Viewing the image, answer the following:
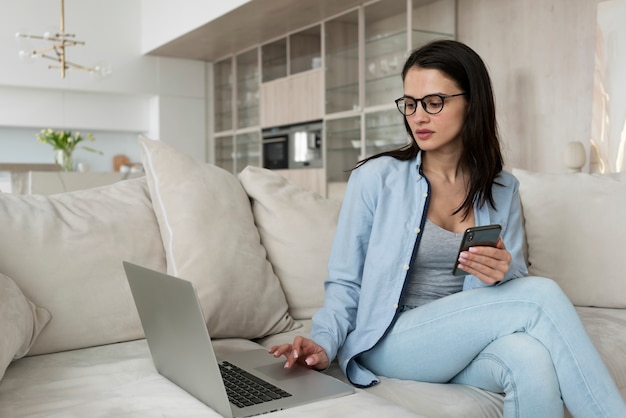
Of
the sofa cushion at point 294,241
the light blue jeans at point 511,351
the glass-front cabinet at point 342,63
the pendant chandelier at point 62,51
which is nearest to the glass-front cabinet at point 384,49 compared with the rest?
the glass-front cabinet at point 342,63

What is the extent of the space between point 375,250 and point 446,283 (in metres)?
0.19

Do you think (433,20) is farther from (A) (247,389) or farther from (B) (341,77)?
(A) (247,389)

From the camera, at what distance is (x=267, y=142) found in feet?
22.1

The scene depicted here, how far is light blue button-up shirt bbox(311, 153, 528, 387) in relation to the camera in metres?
1.46

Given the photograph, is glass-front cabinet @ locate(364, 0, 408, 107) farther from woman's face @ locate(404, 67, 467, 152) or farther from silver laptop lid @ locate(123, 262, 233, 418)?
silver laptop lid @ locate(123, 262, 233, 418)

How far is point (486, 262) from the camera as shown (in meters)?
1.27

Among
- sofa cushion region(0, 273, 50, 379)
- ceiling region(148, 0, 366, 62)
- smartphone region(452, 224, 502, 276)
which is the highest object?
ceiling region(148, 0, 366, 62)

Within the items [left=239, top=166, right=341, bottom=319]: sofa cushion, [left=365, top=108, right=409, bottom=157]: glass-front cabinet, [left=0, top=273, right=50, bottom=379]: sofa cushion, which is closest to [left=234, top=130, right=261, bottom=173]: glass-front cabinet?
[left=365, top=108, right=409, bottom=157]: glass-front cabinet

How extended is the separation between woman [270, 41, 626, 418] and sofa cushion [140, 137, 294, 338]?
250 mm

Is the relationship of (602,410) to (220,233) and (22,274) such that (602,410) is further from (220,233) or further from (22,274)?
(22,274)

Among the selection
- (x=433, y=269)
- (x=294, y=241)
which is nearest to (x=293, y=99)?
(x=294, y=241)

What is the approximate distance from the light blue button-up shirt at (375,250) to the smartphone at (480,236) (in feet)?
0.52

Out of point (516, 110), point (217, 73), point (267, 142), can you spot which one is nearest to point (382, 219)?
point (516, 110)

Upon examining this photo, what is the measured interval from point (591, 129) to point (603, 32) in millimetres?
569
